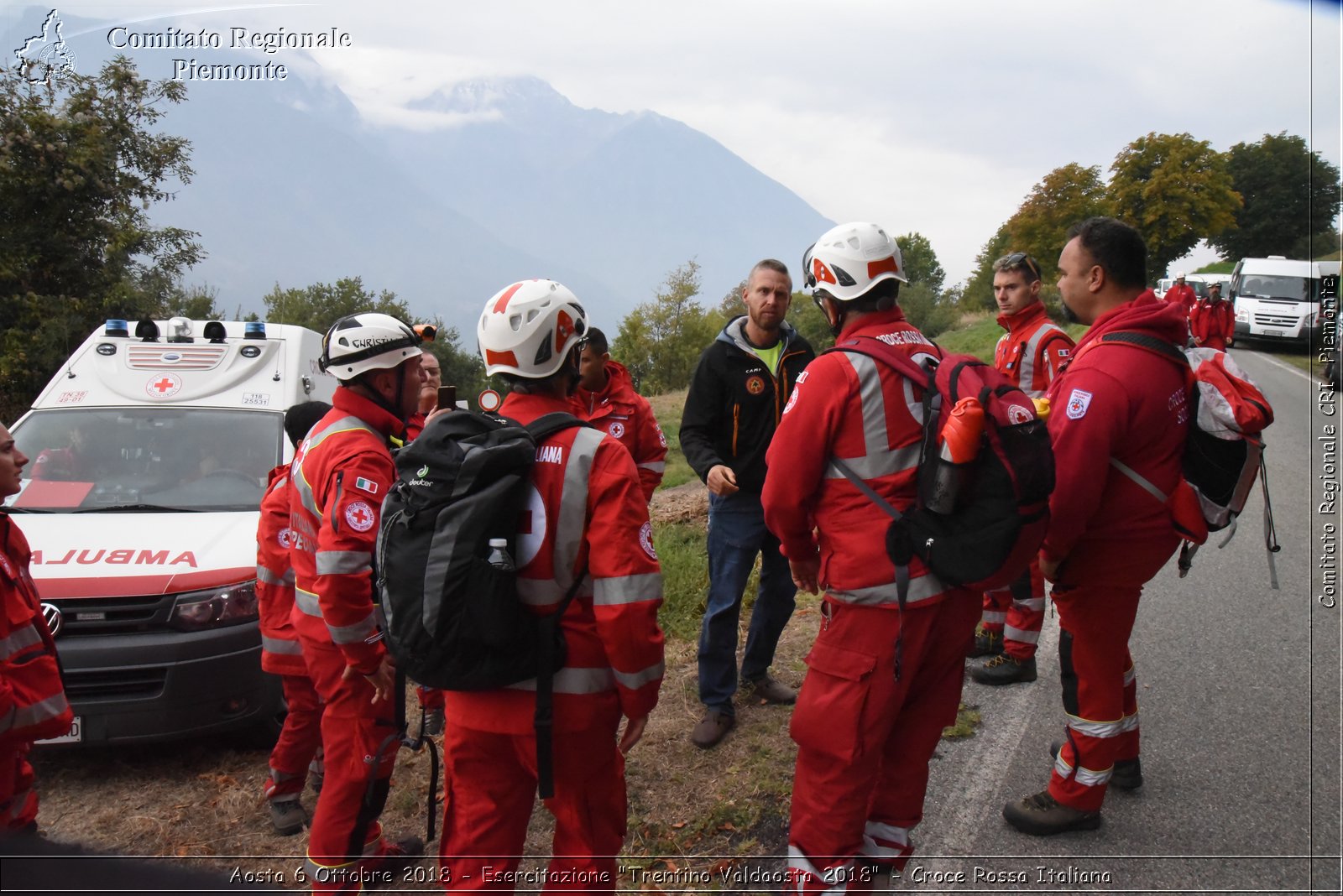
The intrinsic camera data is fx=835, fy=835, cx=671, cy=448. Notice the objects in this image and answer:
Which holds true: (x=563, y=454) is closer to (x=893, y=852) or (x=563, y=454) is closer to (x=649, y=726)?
(x=893, y=852)

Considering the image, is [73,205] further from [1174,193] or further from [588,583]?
[1174,193]

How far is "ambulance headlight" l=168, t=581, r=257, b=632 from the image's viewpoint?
14.2 feet

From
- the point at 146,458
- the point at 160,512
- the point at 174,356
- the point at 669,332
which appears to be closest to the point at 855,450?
the point at 160,512

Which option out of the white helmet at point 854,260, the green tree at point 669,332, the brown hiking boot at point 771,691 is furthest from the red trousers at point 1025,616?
the green tree at point 669,332

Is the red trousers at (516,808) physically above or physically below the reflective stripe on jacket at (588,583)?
below

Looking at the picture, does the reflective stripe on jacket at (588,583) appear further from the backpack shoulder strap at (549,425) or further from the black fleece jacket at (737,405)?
the black fleece jacket at (737,405)

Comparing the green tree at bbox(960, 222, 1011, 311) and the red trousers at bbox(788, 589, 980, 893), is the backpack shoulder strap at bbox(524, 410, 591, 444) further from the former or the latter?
the green tree at bbox(960, 222, 1011, 311)

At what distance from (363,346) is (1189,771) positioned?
13.5 ft

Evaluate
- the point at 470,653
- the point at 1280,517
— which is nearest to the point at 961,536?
the point at 470,653

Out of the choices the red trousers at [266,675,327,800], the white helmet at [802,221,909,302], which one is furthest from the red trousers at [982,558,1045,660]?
the red trousers at [266,675,327,800]

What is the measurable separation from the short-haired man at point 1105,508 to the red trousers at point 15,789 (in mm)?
3637

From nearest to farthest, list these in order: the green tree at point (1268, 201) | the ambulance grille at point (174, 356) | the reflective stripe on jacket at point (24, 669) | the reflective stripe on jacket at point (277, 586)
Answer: the reflective stripe on jacket at point (24, 669) → the reflective stripe on jacket at point (277, 586) → the ambulance grille at point (174, 356) → the green tree at point (1268, 201)

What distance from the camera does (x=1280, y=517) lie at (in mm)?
8336

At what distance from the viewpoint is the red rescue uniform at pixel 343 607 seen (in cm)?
292
